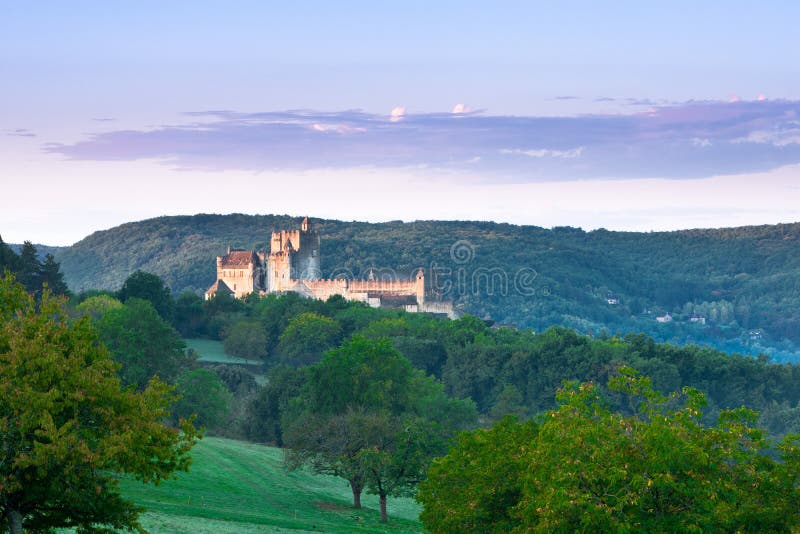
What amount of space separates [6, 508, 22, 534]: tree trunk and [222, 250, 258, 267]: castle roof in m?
119

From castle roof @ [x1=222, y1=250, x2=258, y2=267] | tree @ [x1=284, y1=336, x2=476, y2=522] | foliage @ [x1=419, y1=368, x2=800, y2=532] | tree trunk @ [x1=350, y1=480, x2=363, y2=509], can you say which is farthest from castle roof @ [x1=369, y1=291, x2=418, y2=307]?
foliage @ [x1=419, y1=368, x2=800, y2=532]

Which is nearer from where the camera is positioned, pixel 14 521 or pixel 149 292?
pixel 14 521

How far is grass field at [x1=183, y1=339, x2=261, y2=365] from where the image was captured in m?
94.3

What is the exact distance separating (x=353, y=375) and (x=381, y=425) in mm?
15994

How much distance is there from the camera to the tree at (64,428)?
1872 centimetres

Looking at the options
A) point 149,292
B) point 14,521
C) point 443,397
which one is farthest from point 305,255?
point 14,521

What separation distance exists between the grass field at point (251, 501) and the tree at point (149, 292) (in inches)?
1808

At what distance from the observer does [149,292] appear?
3883 inches

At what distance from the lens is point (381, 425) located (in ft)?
144

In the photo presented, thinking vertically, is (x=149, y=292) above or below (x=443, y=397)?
above

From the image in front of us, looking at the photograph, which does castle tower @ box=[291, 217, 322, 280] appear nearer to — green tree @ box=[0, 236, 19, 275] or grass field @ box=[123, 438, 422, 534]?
green tree @ box=[0, 236, 19, 275]

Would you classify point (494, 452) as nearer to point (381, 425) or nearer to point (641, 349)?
point (381, 425)

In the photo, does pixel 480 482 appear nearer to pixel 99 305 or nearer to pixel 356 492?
pixel 356 492

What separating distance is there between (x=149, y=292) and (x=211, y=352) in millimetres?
7112
